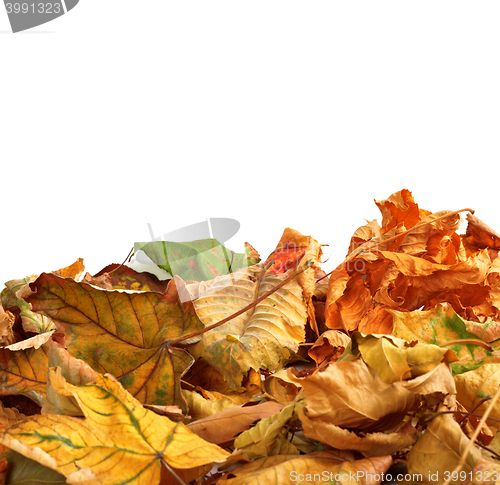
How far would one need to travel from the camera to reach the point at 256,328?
0.46m

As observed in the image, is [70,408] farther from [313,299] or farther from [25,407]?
[313,299]

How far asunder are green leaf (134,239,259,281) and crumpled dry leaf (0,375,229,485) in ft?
0.85

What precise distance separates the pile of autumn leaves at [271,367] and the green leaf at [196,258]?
5 cm

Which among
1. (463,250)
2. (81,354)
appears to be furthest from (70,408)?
(463,250)

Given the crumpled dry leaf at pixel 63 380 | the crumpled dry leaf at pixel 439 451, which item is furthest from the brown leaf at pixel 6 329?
the crumpled dry leaf at pixel 439 451

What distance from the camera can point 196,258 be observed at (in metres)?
0.59

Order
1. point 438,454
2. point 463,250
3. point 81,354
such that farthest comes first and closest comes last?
point 463,250
point 81,354
point 438,454

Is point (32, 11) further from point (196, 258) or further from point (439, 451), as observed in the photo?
point (439, 451)

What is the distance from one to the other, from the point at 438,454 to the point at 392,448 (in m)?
0.03

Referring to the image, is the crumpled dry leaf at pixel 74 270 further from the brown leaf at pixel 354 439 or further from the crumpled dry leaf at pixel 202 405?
the brown leaf at pixel 354 439

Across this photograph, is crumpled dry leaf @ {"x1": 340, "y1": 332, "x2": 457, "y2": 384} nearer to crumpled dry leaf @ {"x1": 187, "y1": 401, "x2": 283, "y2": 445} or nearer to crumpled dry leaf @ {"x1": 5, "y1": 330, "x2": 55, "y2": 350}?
crumpled dry leaf @ {"x1": 187, "y1": 401, "x2": 283, "y2": 445}

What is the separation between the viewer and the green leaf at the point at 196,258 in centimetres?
58

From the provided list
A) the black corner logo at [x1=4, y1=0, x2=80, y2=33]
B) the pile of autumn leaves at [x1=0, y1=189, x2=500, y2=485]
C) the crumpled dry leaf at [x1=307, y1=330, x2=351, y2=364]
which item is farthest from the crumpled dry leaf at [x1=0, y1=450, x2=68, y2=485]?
the black corner logo at [x1=4, y1=0, x2=80, y2=33]

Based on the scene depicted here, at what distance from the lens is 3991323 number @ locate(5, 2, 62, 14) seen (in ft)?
1.98
